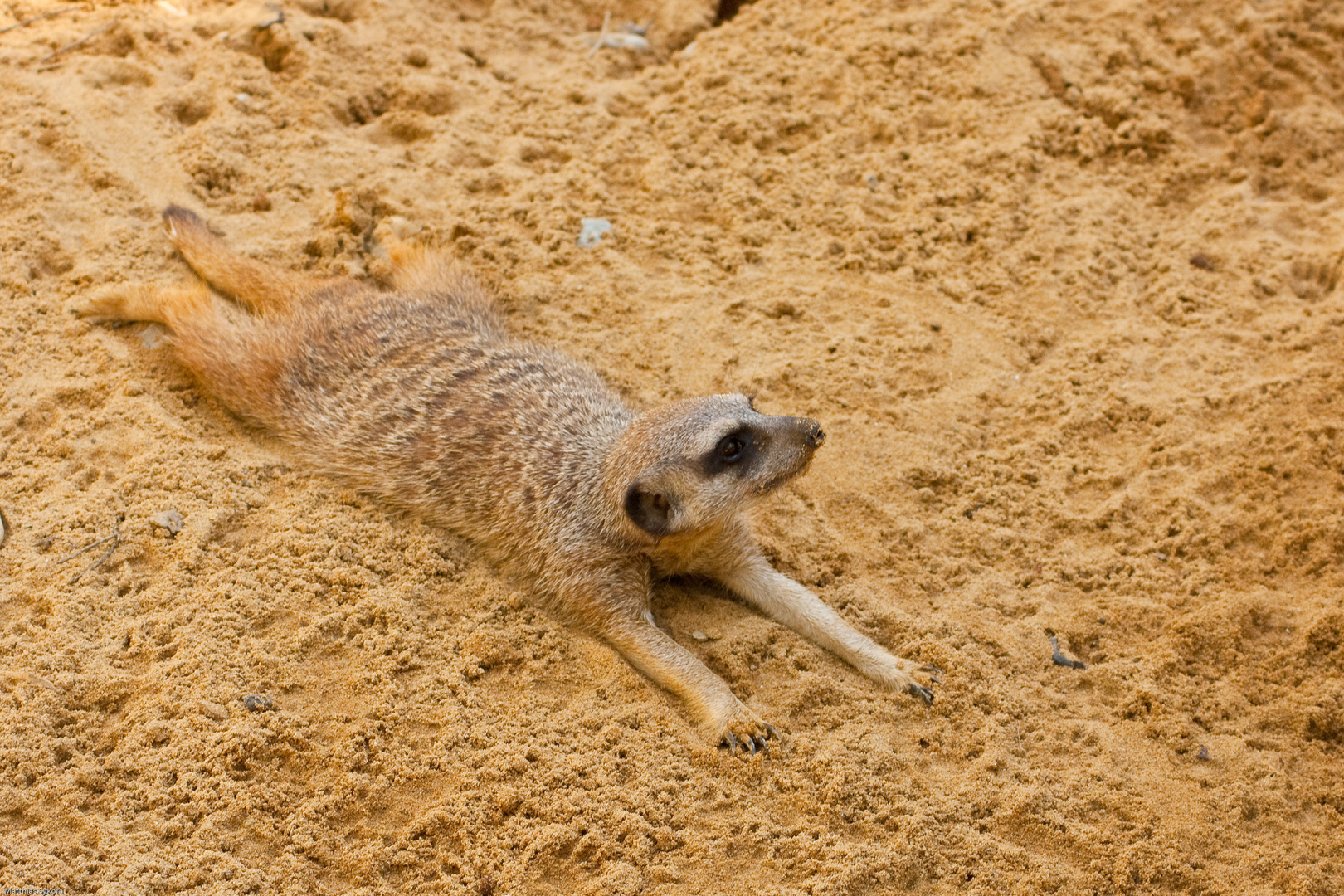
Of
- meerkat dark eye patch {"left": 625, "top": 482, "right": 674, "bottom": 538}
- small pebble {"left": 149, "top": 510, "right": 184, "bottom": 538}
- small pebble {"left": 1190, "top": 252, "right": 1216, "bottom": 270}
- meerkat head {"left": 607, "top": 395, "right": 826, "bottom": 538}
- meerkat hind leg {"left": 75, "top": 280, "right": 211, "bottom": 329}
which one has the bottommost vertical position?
small pebble {"left": 149, "top": 510, "right": 184, "bottom": 538}

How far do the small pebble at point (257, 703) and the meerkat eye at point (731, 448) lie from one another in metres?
1.39

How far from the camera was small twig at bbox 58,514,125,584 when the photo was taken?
296 cm

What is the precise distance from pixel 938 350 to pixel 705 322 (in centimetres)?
90

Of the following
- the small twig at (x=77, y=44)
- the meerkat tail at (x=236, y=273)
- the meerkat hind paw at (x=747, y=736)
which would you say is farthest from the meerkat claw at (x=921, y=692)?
the small twig at (x=77, y=44)

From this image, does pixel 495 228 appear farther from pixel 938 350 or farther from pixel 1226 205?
pixel 1226 205

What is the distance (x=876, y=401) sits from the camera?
12.6 ft

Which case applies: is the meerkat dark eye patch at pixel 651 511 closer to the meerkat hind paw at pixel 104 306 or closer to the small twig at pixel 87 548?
the small twig at pixel 87 548

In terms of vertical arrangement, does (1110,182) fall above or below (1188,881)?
above

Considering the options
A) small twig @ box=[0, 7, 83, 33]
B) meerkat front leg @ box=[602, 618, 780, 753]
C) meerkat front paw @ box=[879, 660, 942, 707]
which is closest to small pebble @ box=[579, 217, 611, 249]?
meerkat front leg @ box=[602, 618, 780, 753]

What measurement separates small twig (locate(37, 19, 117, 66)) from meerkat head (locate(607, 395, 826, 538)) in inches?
144

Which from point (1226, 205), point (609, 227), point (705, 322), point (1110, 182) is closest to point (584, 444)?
point (705, 322)

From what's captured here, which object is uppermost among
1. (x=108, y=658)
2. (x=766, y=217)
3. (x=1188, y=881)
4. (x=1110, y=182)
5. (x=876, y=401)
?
(x=1110, y=182)

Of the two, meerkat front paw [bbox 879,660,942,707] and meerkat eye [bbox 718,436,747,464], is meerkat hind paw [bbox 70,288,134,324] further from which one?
meerkat front paw [bbox 879,660,942,707]

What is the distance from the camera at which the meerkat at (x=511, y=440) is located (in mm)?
3029
